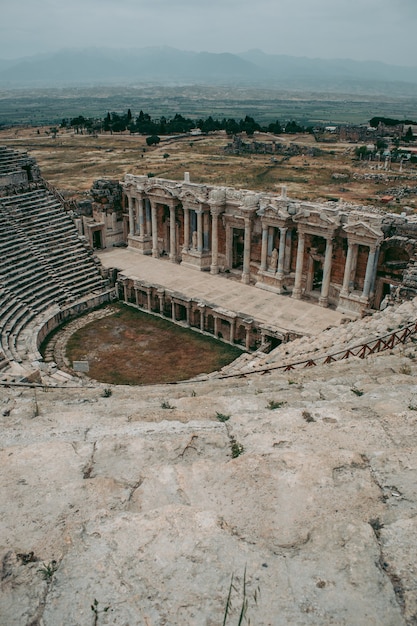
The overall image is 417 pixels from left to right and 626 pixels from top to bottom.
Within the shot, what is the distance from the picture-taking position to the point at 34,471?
7.17m

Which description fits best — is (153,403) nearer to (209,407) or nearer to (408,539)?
(209,407)

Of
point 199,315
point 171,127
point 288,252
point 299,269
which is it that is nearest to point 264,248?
point 288,252

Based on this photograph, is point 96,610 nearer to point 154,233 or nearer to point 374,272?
point 374,272

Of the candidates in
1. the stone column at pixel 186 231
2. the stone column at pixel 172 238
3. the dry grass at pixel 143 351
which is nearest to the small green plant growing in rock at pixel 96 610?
the dry grass at pixel 143 351

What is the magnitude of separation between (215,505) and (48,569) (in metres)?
2.05

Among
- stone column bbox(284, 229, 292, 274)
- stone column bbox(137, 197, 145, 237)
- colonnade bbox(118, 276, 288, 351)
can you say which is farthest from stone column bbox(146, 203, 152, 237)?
stone column bbox(284, 229, 292, 274)

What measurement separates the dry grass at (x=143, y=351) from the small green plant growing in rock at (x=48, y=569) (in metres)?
14.8

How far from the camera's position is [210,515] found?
6.20m

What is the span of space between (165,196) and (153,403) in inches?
882

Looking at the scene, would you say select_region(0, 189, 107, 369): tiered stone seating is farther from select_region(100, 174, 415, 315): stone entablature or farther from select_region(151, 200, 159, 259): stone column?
select_region(100, 174, 415, 315): stone entablature

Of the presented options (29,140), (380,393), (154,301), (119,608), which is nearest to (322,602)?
(119,608)

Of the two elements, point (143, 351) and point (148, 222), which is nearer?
point (143, 351)

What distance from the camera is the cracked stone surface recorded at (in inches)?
198

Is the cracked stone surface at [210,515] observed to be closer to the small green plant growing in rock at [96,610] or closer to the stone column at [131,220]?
the small green plant growing in rock at [96,610]
